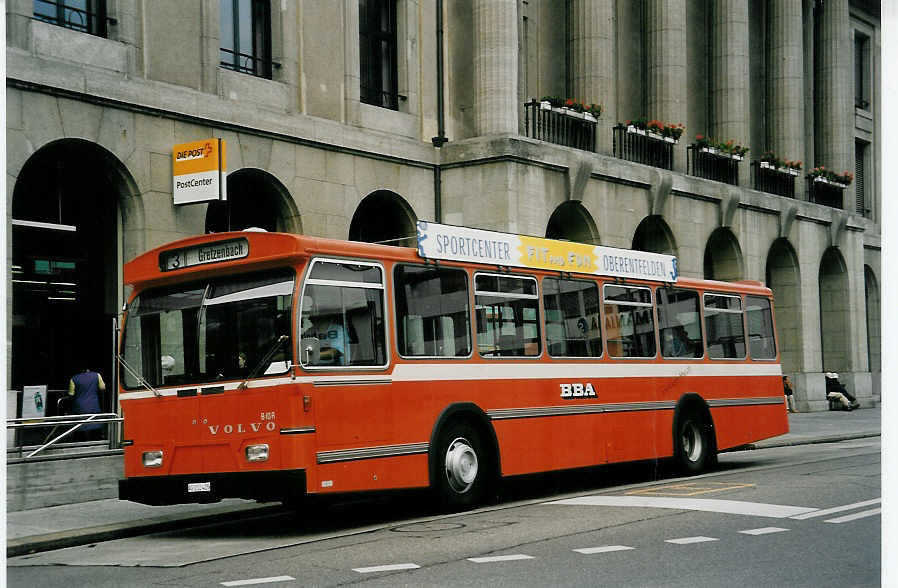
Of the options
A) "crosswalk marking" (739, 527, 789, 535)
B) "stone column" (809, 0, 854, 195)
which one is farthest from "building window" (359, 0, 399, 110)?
"stone column" (809, 0, 854, 195)

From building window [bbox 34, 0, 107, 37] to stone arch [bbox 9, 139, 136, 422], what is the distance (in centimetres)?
187

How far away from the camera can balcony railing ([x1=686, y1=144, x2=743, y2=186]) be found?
1329 inches

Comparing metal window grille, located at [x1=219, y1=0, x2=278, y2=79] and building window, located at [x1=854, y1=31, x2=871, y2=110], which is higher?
building window, located at [x1=854, y1=31, x2=871, y2=110]

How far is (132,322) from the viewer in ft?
42.9

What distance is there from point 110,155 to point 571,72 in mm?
14670

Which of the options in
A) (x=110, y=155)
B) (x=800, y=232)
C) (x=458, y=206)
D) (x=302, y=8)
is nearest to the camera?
(x=110, y=155)

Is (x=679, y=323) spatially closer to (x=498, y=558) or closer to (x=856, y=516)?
(x=856, y=516)

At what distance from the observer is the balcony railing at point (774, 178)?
37.2 meters

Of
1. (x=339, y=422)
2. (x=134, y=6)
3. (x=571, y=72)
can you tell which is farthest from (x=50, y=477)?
(x=571, y=72)

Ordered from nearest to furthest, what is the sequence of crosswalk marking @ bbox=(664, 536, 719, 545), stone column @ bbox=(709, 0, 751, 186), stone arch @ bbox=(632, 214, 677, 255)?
crosswalk marking @ bbox=(664, 536, 719, 545) → stone arch @ bbox=(632, 214, 677, 255) → stone column @ bbox=(709, 0, 751, 186)

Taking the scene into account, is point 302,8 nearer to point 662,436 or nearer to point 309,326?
point 662,436

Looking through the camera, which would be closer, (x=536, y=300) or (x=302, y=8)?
(x=536, y=300)

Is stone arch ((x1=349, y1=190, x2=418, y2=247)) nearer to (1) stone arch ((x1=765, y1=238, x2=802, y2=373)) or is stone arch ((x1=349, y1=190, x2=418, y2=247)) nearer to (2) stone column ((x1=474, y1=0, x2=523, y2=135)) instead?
(2) stone column ((x1=474, y1=0, x2=523, y2=135))

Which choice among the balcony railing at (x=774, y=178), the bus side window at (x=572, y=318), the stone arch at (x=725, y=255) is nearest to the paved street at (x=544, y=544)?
the bus side window at (x=572, y=318)
